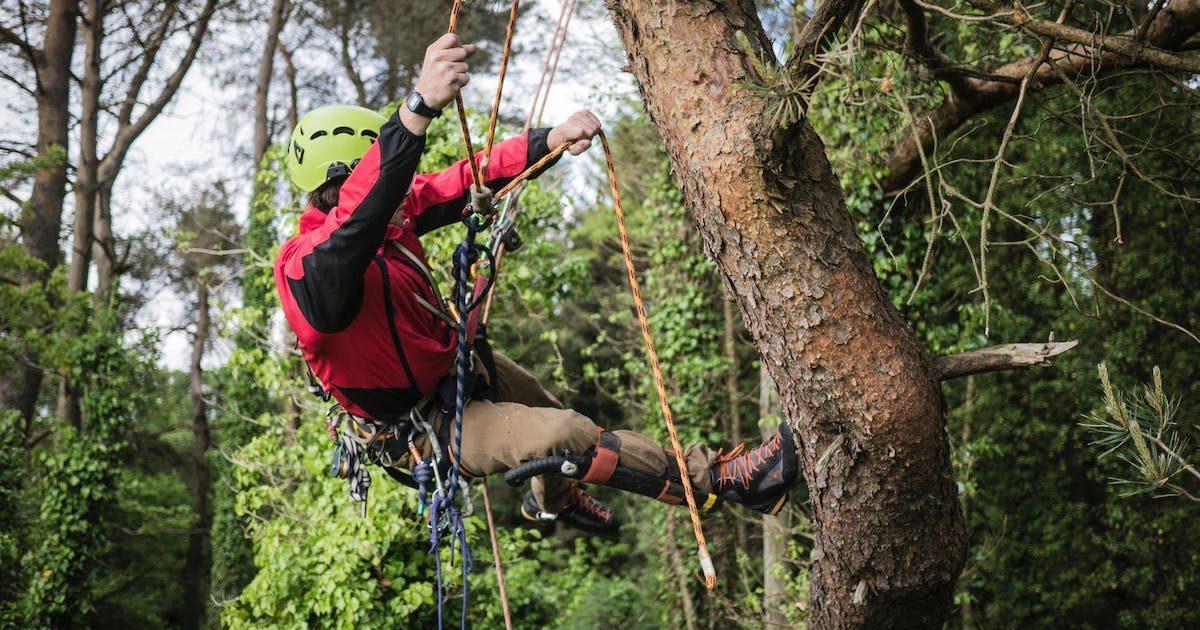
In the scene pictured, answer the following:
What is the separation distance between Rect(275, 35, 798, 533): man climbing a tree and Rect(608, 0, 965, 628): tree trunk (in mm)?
449

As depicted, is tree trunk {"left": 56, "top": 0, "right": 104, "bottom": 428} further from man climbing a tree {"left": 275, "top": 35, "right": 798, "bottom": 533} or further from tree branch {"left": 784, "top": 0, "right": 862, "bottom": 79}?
tree branch {"left": 784, "top": 0, "right": 862, "bottom": 79}

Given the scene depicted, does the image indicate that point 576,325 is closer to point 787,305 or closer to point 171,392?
point 171,392

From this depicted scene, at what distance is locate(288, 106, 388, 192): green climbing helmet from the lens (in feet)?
9.36

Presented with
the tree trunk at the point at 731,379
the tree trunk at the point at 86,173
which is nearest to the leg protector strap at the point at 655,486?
the tree trunk at the point at 731,379

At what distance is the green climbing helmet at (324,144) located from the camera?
2854mm

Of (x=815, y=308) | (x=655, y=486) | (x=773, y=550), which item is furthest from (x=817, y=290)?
(x=773, y=550)

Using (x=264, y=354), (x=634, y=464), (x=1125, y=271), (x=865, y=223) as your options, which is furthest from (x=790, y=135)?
(x=1125, y=271)

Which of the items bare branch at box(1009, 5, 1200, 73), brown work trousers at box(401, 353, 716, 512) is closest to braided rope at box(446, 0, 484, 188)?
brown work trousers at box(401, 353, 716, 512)

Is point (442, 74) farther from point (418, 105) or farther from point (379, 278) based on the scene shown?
point (379, 278)

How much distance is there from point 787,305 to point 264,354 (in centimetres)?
559

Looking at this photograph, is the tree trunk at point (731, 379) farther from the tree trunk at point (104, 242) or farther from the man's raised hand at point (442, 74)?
the tree trunk at point (104, 242)

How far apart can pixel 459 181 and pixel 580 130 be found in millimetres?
523

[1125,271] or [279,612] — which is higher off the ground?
[1125,271]

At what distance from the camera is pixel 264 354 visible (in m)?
6.86
